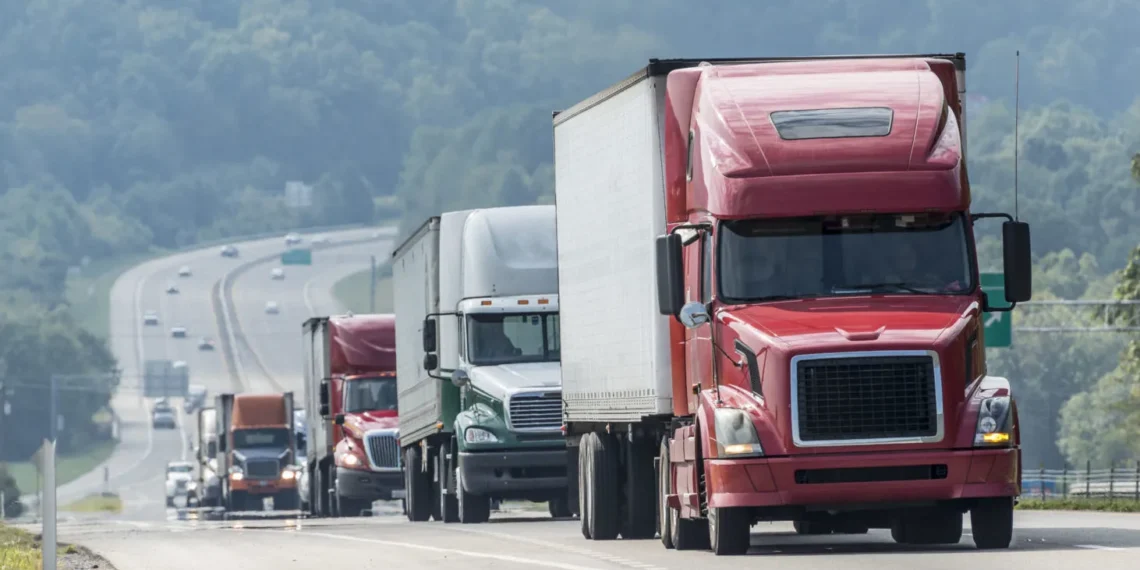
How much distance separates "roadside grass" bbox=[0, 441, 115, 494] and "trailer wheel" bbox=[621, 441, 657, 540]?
142m

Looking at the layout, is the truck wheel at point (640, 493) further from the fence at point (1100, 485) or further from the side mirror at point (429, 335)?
the fence at point (1100, 485)

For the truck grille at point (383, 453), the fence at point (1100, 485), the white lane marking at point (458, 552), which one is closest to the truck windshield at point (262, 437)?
the fence at point (1100, 485)

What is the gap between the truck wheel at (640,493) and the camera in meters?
21.2

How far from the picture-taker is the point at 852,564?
54.4 ft

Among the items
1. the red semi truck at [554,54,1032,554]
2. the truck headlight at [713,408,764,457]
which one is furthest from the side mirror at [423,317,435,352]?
the truck headlight at [713,408,764,457]

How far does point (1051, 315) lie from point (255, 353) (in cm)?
7359

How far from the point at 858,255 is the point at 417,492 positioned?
59.9 ft

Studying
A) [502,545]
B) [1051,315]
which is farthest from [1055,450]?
[502,545]

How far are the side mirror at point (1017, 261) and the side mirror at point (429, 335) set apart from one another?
14638 mm

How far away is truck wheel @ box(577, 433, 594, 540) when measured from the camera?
22.4 metres

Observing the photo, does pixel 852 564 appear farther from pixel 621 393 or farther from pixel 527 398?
pixel 527 398

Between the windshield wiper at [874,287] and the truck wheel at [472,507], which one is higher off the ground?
the windshield wiper at [874,287]

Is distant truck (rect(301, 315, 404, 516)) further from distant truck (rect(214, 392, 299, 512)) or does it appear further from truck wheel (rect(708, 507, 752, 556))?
truck wheel (rect(708, 507, 752, 556))

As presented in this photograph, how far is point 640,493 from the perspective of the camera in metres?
21.5
